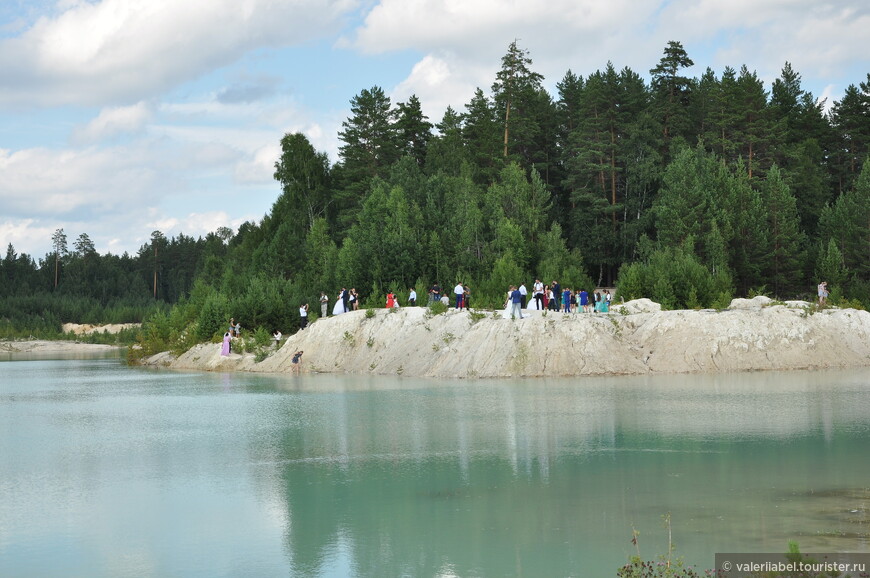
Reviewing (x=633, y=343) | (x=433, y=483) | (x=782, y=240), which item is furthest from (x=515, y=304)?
(x=782, y=240)

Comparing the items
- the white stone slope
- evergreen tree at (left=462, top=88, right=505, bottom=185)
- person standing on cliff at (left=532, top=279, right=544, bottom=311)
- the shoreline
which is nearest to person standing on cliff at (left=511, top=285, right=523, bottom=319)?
the white stone slope

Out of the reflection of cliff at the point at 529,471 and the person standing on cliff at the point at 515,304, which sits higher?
the person standing on cliff at the point at 515,304

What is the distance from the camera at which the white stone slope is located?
4812cm

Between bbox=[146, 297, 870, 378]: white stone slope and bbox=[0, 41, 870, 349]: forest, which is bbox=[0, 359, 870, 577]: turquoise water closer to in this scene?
bbox=[146, 297, 870, 378]: white stone slope

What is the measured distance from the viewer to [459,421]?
2994 cm

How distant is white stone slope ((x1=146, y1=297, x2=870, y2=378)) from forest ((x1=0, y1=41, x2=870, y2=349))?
6946mm

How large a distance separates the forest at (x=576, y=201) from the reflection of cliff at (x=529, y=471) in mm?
28264

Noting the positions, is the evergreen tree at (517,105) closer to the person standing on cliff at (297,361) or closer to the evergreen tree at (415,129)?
the evergreen tree at (415,129)

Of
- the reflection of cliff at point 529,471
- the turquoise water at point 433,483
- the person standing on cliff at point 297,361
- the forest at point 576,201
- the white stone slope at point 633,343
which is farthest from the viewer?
the forest at point 576,201

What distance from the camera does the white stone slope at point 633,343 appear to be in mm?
48125

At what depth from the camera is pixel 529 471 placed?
2053 centimetres

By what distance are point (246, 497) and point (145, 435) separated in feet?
37.7

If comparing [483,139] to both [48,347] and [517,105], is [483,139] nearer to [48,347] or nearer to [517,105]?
[517,105]

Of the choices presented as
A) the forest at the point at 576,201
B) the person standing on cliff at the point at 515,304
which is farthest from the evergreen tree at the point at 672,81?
the person standing on cliff at the point at 515,304
